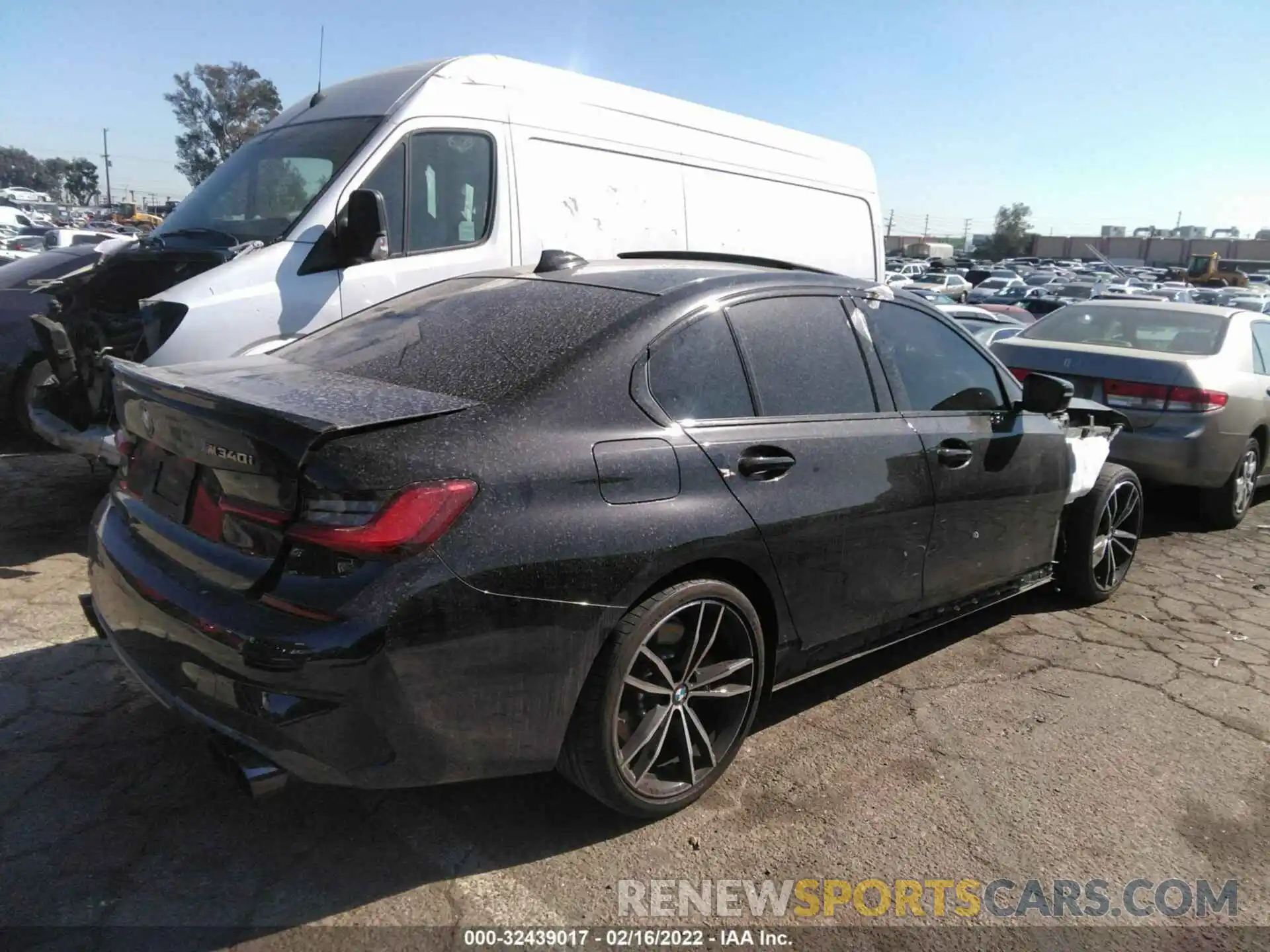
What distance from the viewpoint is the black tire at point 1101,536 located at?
4.69 metres

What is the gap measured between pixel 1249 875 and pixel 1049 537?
6.21ft

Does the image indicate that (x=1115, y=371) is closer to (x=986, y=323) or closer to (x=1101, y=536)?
(x=1101, y=536)

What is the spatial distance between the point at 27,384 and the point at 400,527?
5.09m

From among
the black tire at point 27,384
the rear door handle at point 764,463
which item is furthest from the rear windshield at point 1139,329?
the black tire at point 27,384

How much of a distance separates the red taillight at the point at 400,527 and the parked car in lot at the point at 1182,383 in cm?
542

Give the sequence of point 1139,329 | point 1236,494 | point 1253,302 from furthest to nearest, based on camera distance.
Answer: point 1253,302, point 1139,329, point 1236,494

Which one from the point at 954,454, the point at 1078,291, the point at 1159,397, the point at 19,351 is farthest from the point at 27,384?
the point at 1078,291

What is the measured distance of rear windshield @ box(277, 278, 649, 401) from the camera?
8.94 feet

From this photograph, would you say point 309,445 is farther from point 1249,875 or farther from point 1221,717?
point 1221,717

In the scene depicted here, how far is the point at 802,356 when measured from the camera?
327 centimetres

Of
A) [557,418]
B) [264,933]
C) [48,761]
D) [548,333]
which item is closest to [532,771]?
[264,933]

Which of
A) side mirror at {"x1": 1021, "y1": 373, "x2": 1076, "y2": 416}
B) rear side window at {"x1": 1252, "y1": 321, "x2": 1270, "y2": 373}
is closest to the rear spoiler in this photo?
side mirror at {"x1": 1021, "y1": 373, "x2": 1076, "y2": 416}

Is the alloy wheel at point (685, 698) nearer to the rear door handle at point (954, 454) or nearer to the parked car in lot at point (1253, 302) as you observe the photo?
the rear door handle at point (954, 454)

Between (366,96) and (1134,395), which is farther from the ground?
(366,96)
